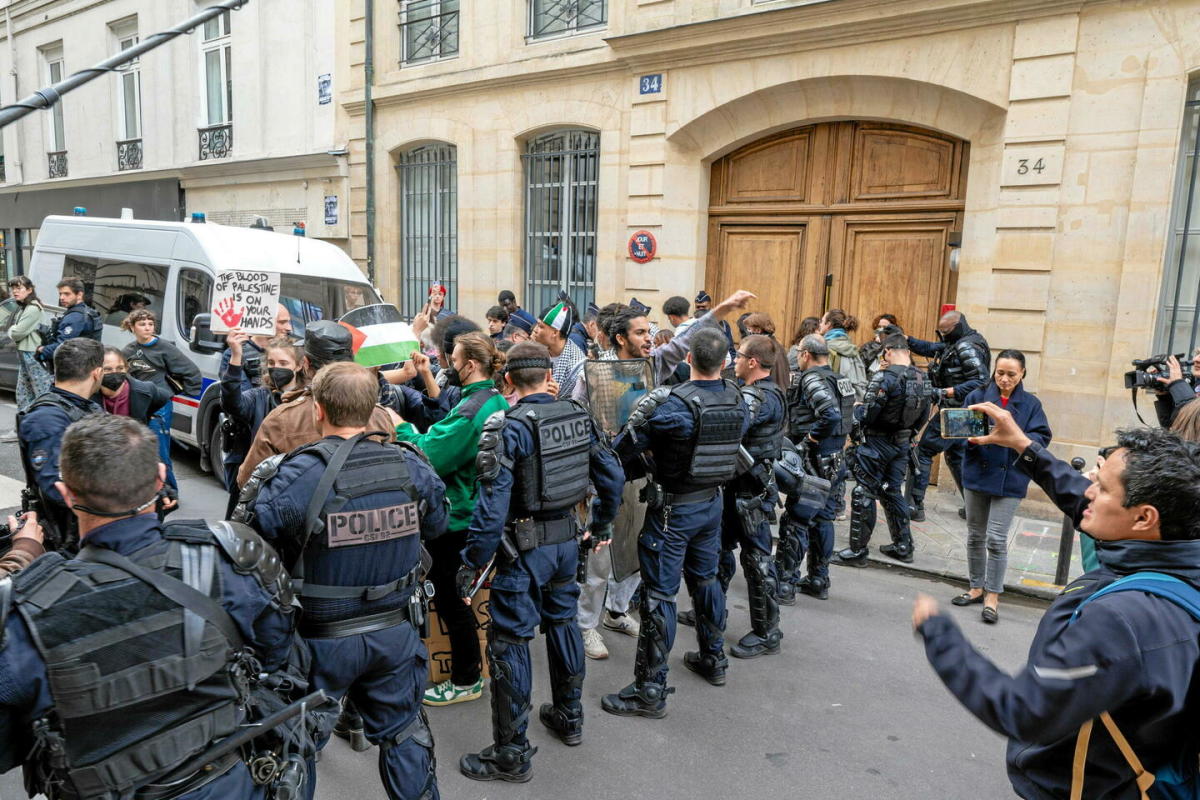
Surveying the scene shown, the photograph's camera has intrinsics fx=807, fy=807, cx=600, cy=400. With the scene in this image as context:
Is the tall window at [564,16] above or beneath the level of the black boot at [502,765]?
above

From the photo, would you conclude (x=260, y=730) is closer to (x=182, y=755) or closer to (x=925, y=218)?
(x=182, y=755)

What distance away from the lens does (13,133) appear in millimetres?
19969

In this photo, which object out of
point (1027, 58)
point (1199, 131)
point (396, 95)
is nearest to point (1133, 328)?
point (1199, 131)

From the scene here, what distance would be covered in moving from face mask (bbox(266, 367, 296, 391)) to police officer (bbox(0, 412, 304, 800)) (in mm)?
2398

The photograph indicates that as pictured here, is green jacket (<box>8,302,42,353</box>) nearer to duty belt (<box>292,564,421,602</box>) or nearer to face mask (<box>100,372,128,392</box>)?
face mask (<box>100,372,128,392</box>)

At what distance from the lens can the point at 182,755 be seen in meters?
1.99

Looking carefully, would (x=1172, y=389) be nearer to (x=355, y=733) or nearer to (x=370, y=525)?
(x=370, y=525)

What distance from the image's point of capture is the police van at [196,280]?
7.79m

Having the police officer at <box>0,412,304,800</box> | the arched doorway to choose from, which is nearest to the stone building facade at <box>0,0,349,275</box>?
the arched doorway

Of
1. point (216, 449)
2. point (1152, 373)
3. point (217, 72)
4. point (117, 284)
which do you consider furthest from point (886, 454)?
point (217, 72)

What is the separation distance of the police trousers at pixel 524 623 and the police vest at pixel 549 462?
0.22m

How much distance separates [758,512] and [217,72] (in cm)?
1511

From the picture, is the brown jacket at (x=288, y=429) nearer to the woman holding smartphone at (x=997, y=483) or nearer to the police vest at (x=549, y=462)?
the police vest at (x=549, y=462)

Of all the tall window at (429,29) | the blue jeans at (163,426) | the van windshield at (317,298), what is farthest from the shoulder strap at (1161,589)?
the tall window at (429,29)
